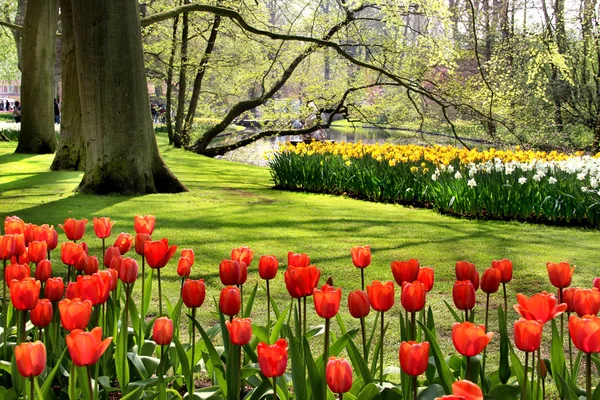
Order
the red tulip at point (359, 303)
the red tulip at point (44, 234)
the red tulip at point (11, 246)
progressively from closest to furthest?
the red tulip at point (359, 303)
the red tulip at point (11, 246)
the red tulip at point (44, 234)

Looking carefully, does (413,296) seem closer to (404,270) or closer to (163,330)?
(404,270)

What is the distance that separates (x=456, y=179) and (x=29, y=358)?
8422mm

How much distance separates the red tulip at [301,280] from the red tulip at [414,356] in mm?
526

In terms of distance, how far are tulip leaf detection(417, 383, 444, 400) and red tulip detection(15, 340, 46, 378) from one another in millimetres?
1070

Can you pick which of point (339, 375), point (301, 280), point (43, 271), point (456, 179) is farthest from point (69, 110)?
point (339, 375)

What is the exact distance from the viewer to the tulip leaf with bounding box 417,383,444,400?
202 centimetres

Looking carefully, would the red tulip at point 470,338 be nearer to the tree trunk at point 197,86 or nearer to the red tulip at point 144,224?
the red tulip at point 144,224

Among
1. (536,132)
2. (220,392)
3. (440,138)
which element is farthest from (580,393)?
(440,138)

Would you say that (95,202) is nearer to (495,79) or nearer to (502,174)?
(502,174)

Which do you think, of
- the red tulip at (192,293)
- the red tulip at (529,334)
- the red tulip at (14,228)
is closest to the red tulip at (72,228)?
the red tulip at (14,228)

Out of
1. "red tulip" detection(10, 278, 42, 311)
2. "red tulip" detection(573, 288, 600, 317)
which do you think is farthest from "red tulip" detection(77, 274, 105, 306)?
"red tulip" detection(573, 288, 600, 317)

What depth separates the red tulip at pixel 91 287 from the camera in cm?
203

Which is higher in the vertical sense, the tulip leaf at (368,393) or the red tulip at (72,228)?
the red tulip at (72,228)

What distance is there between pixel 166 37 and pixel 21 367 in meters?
21.8
